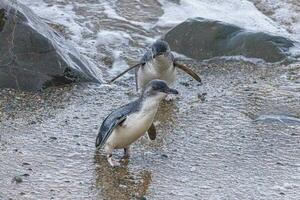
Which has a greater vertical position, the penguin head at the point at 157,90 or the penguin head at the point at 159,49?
the penguin head at the point at 157,90

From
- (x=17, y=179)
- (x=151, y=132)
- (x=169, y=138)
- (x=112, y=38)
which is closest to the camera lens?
(x=17, y=179)

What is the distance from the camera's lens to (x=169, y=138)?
19.2ft

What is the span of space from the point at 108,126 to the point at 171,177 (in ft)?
1.88

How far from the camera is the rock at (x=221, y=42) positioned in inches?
332

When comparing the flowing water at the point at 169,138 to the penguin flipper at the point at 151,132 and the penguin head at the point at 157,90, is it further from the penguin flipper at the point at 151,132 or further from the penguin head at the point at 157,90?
the penguin head at the point at 157,90

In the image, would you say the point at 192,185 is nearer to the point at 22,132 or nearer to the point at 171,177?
the point at 171,177

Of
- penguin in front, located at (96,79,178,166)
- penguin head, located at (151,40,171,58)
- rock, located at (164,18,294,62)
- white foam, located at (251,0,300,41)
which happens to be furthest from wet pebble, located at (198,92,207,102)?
white foam, located at (251,0,300,41)

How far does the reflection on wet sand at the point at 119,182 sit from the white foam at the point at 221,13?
5.23 meters

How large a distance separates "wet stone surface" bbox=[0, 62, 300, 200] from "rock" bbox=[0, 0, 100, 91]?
16 cm

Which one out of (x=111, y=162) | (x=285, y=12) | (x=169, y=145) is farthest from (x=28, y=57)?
(x=285, y=12)

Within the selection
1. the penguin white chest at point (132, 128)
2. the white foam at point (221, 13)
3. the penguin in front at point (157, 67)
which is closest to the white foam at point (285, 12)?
the white foam at point (221, 13)

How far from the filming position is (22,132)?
5.77 metres

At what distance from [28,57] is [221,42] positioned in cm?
260

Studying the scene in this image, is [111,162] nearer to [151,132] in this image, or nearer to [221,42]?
[151,132]
